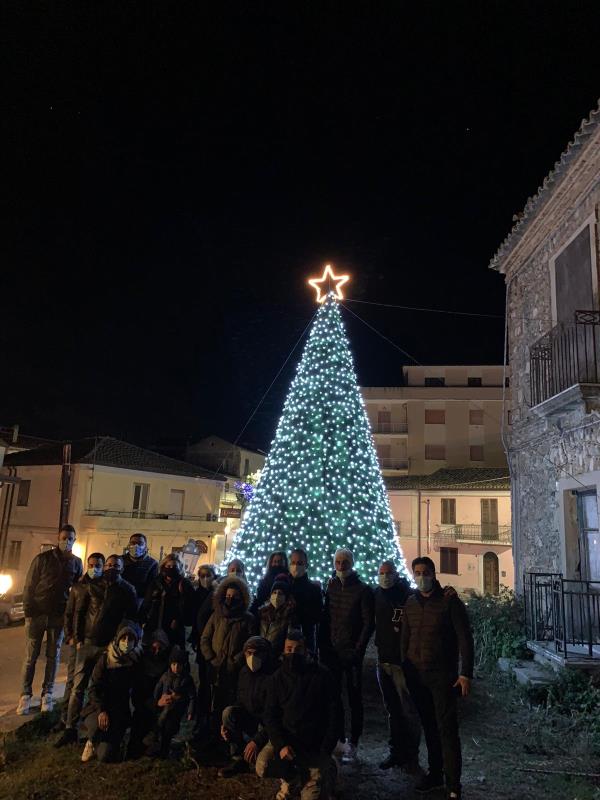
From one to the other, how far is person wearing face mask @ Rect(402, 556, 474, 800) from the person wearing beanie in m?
1.99

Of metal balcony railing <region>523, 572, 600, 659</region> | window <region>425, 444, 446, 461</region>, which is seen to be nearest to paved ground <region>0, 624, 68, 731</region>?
metal balcony railing <region>523, 572, 600, 659</region>

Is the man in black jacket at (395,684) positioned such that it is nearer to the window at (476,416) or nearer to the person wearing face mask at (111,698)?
the person wearing face mask at (111,698)

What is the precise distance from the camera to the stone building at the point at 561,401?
7816 mm

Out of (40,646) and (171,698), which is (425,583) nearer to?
(171,698)

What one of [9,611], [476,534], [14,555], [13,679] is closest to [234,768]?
[13,679]

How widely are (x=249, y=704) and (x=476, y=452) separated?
3140cm

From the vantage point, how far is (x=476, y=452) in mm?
33688

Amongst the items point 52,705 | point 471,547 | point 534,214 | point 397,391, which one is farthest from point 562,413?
point 397,391

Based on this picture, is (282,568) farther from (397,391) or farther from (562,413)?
(397,391)

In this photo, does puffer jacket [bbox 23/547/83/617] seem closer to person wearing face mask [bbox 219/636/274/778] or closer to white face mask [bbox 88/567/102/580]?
white face mask [bbox 88/567/102/580]

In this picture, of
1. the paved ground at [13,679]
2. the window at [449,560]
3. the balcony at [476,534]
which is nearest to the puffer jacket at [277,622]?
the paved ground at [13,679]

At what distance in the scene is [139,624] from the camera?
5.58 m

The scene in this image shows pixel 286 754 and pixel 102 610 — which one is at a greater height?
pixel 102 610

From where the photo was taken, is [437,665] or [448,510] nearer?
[437,665]
